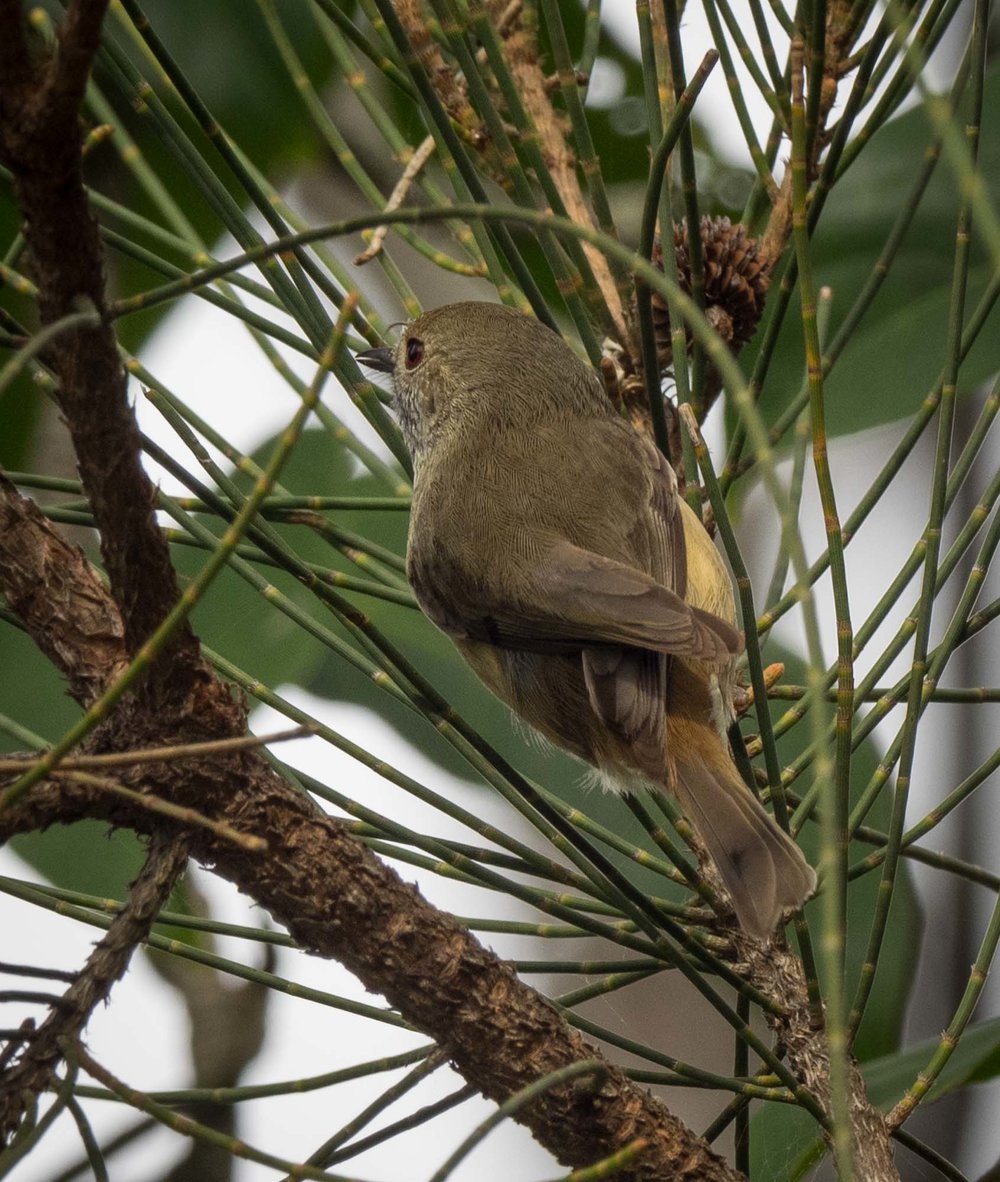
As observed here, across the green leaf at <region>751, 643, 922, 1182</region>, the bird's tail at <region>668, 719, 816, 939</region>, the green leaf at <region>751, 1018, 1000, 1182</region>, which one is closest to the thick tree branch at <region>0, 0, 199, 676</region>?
the bird's tail at <region>668, 719, 816, 939</region>

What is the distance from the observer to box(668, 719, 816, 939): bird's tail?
1637mm

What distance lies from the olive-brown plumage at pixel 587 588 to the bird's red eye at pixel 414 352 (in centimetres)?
18

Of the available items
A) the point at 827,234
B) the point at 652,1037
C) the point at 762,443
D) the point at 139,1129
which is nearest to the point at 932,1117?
the point at 652,1037

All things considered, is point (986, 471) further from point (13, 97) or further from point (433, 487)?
point (13, 97)

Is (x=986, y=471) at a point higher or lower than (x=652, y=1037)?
higher

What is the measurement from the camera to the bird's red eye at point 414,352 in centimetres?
292

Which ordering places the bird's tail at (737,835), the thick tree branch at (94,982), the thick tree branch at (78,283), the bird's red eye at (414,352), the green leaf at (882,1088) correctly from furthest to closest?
the bird's red eye at (414,352), the green leaf at (882,1088), the bird's tail at (737,835), the thick tree branch at (94,982), the thick tree branch at (78,283)

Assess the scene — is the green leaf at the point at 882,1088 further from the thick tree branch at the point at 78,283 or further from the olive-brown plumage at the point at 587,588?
the thick tree branch at the point at 78,283

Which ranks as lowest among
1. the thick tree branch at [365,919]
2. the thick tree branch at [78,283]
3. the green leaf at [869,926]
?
the thick tree branch at [365,919]

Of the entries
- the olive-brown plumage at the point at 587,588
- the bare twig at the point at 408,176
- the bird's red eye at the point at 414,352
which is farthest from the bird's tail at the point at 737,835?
the bird's red eye at the point at 414,352

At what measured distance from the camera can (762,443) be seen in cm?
73

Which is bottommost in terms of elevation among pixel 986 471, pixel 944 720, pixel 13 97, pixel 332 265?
pixel 13 97

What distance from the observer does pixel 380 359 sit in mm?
2963

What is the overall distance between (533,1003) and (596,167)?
1.02m
